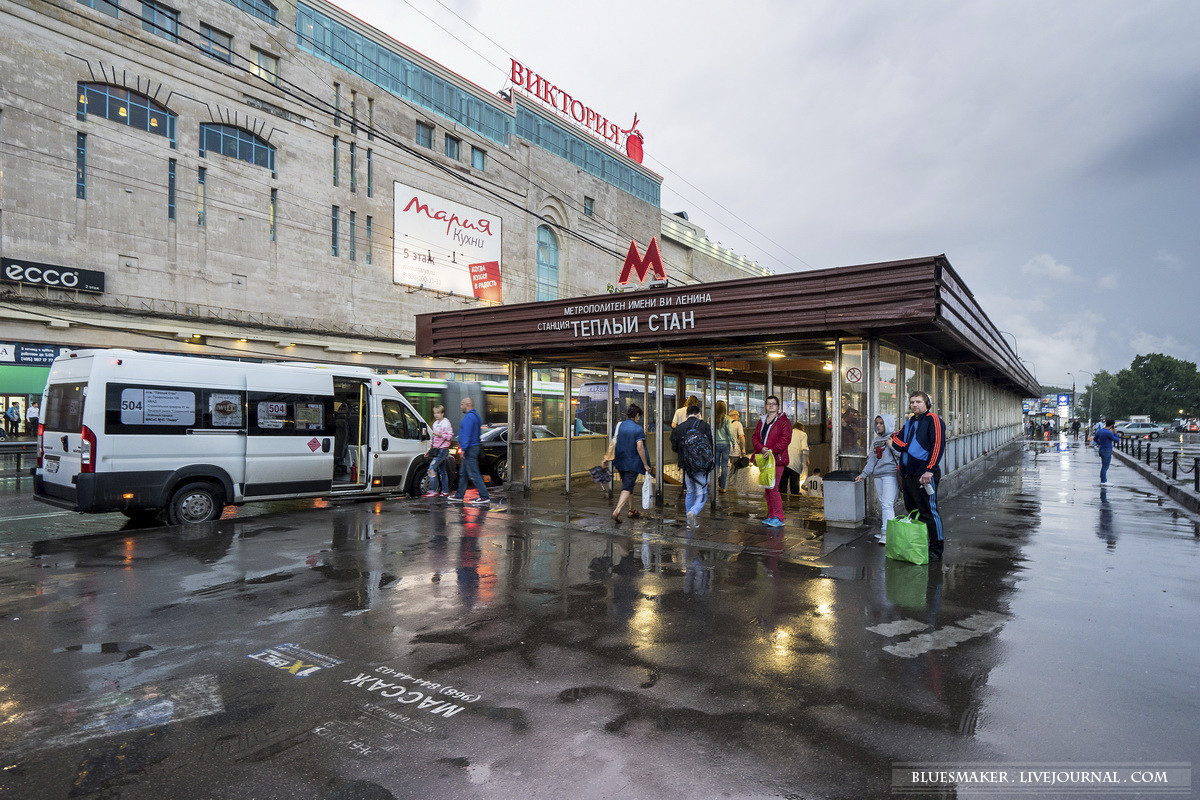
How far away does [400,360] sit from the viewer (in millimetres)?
37594

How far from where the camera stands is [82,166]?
25.9 m

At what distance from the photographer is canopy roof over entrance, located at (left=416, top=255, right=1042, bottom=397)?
8.73 meters

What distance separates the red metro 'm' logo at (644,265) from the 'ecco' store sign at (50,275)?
81.5 ft

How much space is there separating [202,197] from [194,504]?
85.1 feet

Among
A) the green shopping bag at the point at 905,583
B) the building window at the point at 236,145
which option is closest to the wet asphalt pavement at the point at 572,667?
the green shopping bag at the point at 905,583

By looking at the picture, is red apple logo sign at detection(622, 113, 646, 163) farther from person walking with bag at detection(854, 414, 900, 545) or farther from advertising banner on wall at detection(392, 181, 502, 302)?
person walking with bag at detection(854, 414, 900, 545)

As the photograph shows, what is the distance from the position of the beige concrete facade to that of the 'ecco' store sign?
296 mm

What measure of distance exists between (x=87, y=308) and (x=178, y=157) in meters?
8.03

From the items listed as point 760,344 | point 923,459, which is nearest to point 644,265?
point 760,344

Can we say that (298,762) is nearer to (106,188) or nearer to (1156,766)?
(1156,766)

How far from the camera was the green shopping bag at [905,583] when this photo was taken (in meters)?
5.93

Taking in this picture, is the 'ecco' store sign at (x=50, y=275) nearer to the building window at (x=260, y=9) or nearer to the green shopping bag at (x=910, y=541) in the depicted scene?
the building window at (x=260, y=9)

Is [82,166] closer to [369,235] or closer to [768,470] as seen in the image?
[369,235]

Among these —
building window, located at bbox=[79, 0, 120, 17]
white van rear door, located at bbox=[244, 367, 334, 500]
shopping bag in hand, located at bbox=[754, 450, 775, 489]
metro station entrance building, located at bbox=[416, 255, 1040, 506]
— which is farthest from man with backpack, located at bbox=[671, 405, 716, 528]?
building window, located at bbox=[79, 0, 120, 17]
